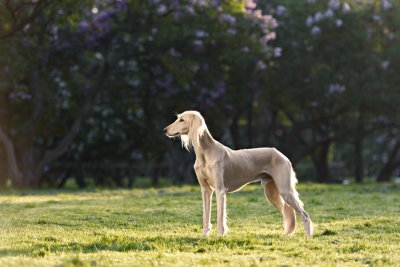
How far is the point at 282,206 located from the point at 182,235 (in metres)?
1.50

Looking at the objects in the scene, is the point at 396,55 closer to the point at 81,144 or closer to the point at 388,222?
the point at 81,144

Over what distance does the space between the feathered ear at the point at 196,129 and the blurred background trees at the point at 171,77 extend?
13.2m

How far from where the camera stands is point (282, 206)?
11570 millimetres

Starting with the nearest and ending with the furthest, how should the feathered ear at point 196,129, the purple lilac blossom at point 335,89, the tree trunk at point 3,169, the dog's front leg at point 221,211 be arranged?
the dog's front leg at point 221,211
the feathered ear at point 196,129
the tree trunk at point 3,169
the purple lilac blossom at point 335,89

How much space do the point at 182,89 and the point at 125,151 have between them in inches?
285

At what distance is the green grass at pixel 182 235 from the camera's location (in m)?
8.83

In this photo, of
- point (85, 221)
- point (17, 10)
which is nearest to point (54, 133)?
point (17, 10)

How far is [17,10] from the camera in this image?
78.1 feet

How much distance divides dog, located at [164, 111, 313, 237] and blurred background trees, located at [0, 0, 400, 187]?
13.2 meters

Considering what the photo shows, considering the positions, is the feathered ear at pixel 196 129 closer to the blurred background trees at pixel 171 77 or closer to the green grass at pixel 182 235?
the green grass at pixel 182 235

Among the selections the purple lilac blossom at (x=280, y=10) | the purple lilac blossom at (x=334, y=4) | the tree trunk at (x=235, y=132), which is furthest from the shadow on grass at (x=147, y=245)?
the tree trunk at (x=235, y=132)

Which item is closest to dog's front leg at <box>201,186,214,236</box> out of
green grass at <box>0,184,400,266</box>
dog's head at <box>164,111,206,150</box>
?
green grass at <box>0,184,400,266</box>

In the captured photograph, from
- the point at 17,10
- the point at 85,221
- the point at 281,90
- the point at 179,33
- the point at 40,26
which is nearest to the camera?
the point at 85,221

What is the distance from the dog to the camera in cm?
1091
